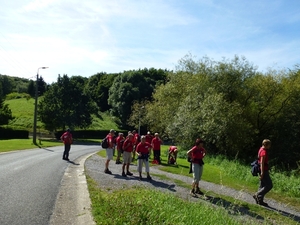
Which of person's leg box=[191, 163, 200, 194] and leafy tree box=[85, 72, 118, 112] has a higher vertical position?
leafy tree box=[85, 72, 118, 112]

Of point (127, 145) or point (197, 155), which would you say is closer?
point (197, 155)

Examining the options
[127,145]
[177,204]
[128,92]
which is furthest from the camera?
[128,92]

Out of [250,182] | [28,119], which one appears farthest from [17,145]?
[28,119]

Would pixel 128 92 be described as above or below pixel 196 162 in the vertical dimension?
above

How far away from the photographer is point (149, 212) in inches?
269

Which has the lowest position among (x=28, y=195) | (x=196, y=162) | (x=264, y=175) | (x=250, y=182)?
(x=250, y=182)

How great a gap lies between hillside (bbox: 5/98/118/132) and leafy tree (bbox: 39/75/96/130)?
5.90 meters

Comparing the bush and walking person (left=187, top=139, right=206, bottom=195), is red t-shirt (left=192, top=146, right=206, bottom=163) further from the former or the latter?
the bush

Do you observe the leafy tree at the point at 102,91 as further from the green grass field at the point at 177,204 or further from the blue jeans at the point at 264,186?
the blue jeans at the point at 264,186

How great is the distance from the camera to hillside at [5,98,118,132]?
64875mm

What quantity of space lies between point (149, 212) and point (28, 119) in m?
65.9

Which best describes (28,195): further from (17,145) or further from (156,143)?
(17,145)

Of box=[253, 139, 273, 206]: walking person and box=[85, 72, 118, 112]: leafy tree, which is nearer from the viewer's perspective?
box=[253, 139, 273, 206]: walking person

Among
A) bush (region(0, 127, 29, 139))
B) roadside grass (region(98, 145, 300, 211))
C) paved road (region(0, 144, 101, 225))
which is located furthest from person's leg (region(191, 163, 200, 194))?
bush (region(0, 127, 29, 139))
